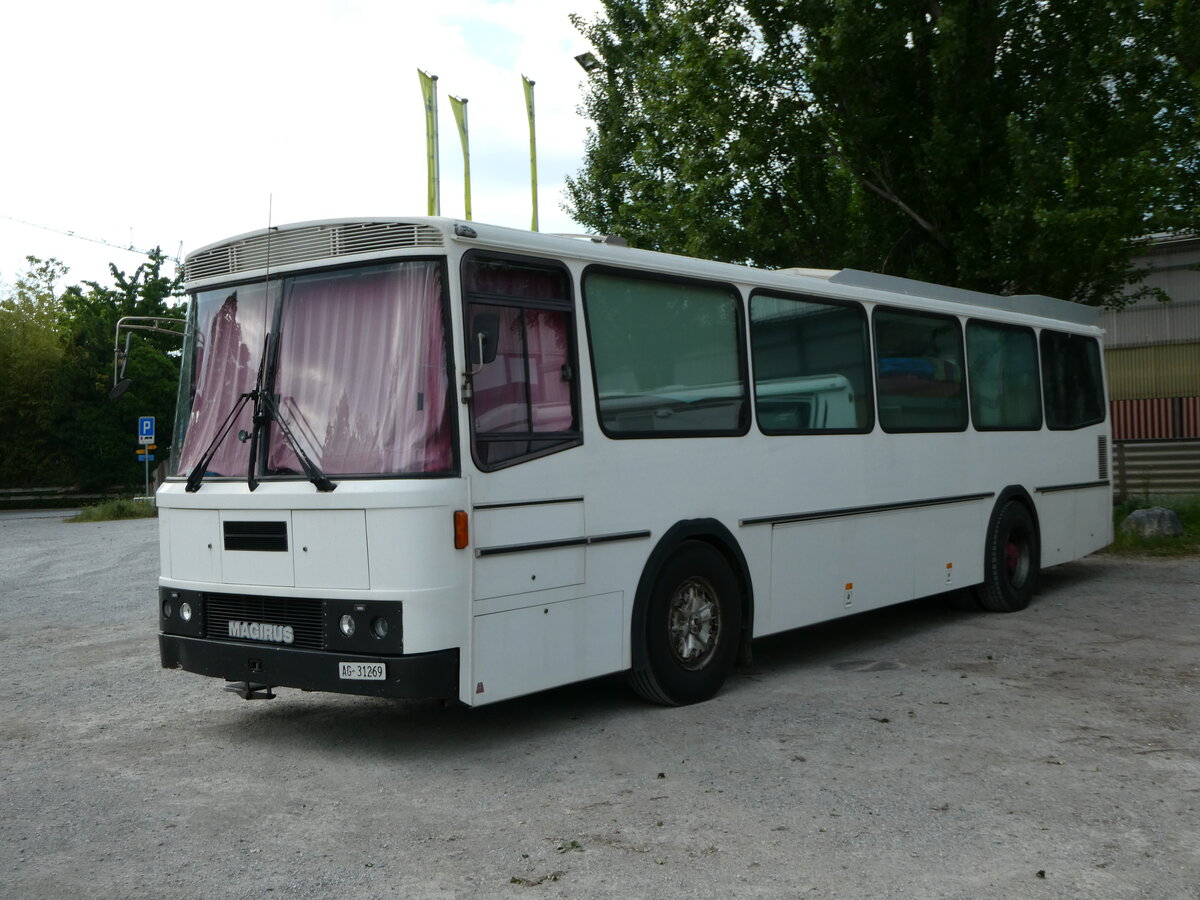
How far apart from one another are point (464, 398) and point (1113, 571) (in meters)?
10.9

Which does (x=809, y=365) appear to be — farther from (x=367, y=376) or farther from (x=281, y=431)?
(x=281, y=431)

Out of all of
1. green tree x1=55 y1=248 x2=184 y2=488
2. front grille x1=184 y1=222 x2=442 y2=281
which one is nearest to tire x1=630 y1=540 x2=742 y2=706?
front grille x1=184 y1=222 x2=442 y2=281

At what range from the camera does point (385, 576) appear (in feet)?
20.1

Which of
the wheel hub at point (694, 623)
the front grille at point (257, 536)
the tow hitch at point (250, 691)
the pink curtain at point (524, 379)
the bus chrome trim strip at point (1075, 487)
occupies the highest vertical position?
the pink curtain at point (524, 379)

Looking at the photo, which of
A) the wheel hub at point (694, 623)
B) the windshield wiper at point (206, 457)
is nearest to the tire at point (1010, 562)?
the wheel hub at point (694, 623)

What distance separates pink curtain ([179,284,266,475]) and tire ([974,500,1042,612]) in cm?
714

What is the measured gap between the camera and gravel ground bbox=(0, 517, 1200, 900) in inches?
184

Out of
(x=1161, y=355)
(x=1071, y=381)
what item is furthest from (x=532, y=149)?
(x=1071, y=381)

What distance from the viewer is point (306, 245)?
668 cm

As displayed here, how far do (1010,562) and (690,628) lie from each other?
17.1ft

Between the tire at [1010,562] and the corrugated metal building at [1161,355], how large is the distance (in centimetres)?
1953

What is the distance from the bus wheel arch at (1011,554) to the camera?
11.4 m

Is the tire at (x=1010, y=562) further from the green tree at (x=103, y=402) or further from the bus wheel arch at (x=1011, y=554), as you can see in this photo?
the green tree at (x=103, y=402)

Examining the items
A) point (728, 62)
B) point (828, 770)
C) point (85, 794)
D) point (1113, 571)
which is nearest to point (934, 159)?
point (728, 62)
